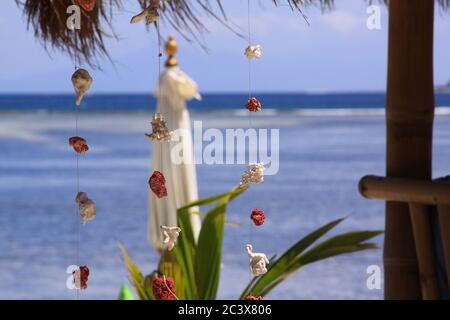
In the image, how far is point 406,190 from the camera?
5.14ft

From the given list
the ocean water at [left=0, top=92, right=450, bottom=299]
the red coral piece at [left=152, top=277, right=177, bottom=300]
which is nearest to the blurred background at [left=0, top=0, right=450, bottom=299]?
the ocean water at [left=0, top=92, right=450, bottom=299]

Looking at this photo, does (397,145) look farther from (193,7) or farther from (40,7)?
(40,7)

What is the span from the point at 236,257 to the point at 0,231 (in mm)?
2492

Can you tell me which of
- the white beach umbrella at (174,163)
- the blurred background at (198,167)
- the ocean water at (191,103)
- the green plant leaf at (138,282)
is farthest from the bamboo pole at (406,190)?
the ocean water at (191,103)

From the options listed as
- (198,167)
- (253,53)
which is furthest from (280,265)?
(198,167)

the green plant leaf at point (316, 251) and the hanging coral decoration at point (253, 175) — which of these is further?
the green plant leaf at point (316, 251)

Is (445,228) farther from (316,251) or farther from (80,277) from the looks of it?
(316,251)

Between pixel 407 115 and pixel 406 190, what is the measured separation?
0.21m

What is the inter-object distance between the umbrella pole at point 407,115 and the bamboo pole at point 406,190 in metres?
0.09

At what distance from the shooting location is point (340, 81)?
2659cm

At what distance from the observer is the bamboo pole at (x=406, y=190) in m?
1.48

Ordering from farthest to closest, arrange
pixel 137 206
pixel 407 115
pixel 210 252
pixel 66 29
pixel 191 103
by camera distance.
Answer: pixel 191 103
pixel 137 206
pixel 210 252
pixel 66 29
pixel 407 115

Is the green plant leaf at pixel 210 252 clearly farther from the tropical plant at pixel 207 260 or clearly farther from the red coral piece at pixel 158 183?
the red coral piece at pixel 158 183
